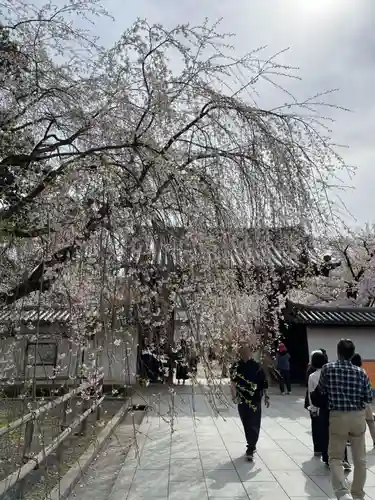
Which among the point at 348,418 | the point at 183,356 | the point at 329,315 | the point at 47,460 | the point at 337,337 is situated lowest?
the point at 47,460

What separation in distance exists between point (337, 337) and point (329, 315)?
2.57ft

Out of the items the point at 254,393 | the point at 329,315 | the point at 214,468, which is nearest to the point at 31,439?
the point at 214,468

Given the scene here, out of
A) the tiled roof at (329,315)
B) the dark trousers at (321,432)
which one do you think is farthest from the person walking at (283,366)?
the dark trousers at (321,432)

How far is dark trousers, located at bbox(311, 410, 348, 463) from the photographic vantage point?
5.73 metres

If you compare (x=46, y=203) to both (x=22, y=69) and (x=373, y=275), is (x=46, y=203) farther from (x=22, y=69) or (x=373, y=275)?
(x=373, y=275)

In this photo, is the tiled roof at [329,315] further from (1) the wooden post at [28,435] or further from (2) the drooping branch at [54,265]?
(2) the drooping branch at [54,265]

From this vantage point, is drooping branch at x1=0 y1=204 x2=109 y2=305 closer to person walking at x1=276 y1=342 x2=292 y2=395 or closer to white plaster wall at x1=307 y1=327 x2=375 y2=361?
person walking at x1=276 y1=342 x2=292 y2=395

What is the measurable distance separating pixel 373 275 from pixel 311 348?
7.25m

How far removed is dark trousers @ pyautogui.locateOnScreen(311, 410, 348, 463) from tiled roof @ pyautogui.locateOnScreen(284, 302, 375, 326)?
875 centimetres

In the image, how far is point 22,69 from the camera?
3760mm

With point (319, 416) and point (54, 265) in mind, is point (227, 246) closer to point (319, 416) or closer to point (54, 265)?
point (54, 265)

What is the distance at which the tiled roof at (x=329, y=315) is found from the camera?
1476 centimetres

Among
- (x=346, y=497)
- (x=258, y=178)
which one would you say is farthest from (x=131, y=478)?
(x=258, y=178)

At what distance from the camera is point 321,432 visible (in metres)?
6.00
